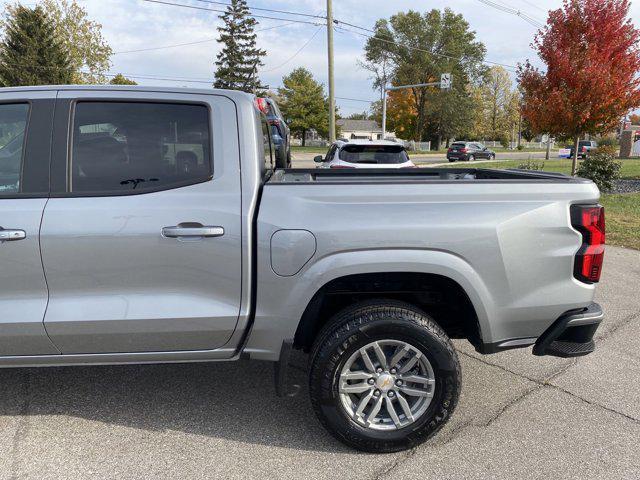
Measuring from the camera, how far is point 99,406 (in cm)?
307

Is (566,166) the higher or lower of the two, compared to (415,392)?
lower

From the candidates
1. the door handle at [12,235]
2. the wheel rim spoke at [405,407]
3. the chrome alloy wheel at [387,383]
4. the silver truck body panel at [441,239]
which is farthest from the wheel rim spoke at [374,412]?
the door handle at [12,235]

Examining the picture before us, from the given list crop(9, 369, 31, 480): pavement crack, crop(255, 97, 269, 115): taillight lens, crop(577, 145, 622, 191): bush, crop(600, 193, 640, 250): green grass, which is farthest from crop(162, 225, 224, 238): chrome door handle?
crop(577, 145, 622, 191): bush

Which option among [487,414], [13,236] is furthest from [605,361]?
[13,236]

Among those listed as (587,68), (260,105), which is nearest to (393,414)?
(260,105)

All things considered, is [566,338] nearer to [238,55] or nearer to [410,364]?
[410,364]

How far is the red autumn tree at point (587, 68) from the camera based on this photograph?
11.1m

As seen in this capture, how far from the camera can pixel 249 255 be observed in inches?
97.1

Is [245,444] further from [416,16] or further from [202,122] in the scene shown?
[416,16]

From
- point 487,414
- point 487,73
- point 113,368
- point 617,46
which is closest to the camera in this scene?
point 487,414

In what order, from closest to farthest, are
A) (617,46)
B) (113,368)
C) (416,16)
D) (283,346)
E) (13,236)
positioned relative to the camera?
1. (13,236)
2. (283,346)
3. (113,368)
4. (617,46)
5. (416,16)

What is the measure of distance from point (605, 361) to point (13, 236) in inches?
157

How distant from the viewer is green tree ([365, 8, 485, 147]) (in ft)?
182

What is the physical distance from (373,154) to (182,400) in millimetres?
6858
